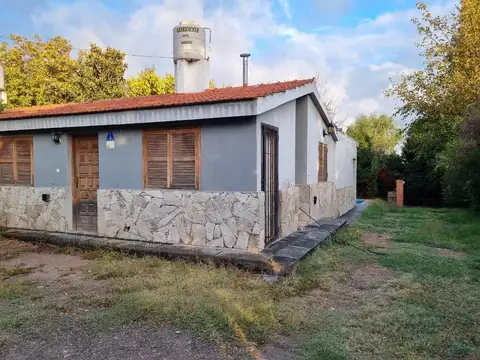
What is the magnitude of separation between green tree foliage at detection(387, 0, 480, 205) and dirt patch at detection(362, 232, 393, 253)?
647cm

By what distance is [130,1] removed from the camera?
1269 cm

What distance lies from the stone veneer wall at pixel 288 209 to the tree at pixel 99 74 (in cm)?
1767

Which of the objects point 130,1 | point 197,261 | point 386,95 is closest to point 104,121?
point 197,261

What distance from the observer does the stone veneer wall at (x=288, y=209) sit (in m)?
8.40

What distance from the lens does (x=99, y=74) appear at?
2381cm

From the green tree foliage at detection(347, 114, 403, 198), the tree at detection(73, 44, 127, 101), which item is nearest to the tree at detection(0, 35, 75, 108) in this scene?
the tree at detection(73, 44, 127, 101)

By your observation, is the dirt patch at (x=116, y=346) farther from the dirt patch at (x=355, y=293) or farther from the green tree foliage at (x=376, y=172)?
the green tree foliage at (x=376, y=172)

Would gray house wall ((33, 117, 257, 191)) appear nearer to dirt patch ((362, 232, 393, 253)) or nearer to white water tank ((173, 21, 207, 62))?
white water tank ((173, 21, 207, 62))

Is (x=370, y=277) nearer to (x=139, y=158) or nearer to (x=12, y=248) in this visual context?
(x=139, y=158)

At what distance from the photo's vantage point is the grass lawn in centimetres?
392

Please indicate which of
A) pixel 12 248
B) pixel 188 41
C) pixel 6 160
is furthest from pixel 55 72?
pixel 12 248

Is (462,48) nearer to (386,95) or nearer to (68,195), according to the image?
(386,95)

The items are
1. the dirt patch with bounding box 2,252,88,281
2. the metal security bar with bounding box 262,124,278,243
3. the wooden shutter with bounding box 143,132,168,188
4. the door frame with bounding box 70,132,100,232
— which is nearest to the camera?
the dirt patch with bounding box 2,252,88,281

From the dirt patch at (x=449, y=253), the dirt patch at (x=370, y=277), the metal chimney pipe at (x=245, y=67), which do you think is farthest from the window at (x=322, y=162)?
the dirt patch at (x=370, y=277)
